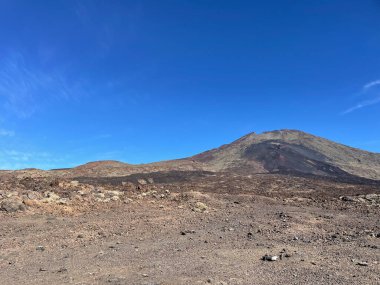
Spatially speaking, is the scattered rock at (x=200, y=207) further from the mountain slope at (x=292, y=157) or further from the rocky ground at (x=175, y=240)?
the mountain slope at (x=292, y=157)

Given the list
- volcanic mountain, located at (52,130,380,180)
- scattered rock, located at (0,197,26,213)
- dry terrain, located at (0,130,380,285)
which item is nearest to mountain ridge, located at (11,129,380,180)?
volcanic mountain, located at (52,130,380,180)

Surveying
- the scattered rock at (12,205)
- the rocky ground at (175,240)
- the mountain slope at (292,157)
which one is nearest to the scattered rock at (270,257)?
the rocky ground at (175,240)

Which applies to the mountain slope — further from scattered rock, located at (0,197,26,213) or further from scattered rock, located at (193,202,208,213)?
scattered rock, located at (0,197,26,213)

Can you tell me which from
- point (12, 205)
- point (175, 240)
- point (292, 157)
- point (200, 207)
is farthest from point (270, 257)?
point (292, 157)

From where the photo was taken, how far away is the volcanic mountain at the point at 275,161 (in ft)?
175

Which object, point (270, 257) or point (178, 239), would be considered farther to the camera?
point (178, 239)

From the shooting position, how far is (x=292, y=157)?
218 ft

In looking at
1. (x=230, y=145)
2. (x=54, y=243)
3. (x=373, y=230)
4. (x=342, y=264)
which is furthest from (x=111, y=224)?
(x=230, y=145)

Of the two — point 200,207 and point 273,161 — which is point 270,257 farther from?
point 273,161

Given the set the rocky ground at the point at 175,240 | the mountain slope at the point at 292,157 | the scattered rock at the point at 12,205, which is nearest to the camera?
the rocky ground at the point at 175,240

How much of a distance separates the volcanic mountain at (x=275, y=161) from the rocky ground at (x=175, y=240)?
99.1 ft

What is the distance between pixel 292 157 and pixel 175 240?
2303 inches

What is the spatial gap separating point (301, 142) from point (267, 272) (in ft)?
252

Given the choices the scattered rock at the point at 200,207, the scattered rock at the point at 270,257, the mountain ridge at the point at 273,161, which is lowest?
the scattered rock at the point at 270,257
